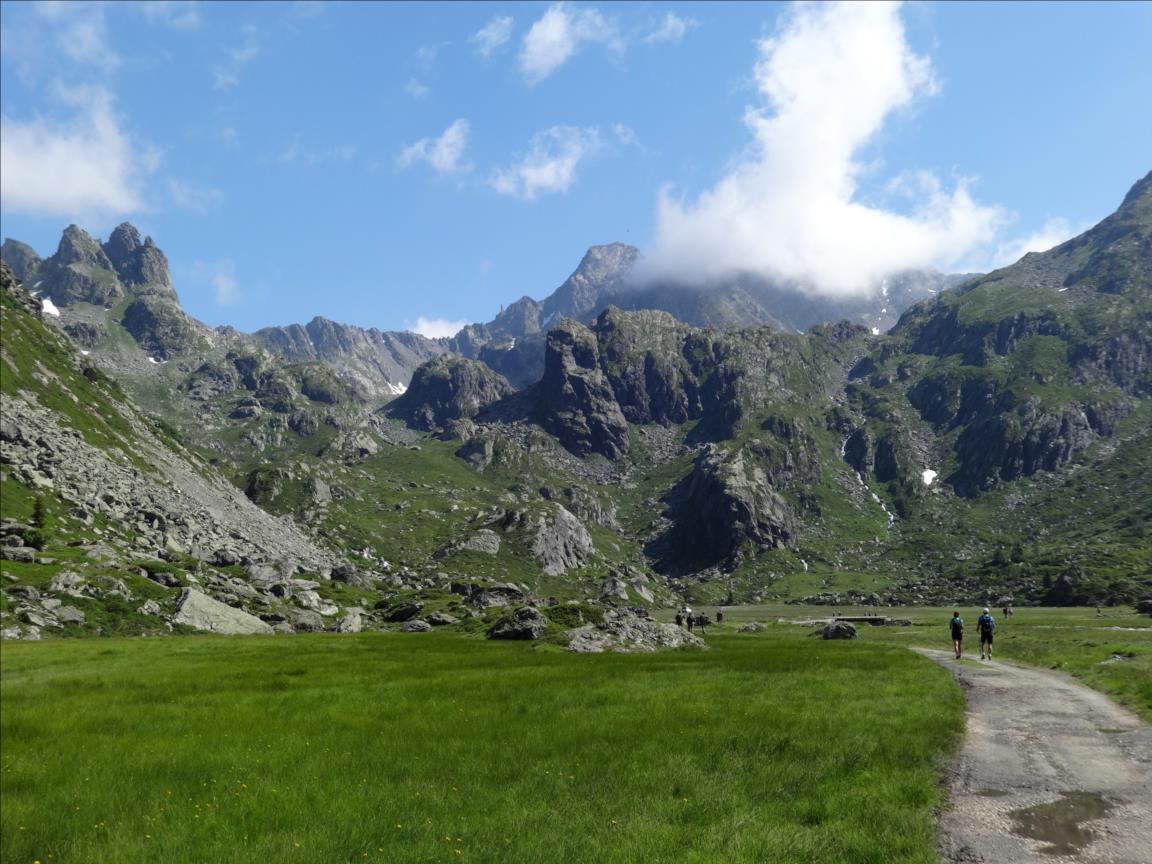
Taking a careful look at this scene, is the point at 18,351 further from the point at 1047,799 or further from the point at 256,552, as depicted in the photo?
the point at 1047,799

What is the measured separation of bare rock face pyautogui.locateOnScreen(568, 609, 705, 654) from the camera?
55844mm

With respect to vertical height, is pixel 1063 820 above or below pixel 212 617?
above

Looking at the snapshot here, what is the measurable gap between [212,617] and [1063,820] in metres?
85.1

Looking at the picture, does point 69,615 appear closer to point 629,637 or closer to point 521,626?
point 521,626

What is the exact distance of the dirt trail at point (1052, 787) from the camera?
11742mm

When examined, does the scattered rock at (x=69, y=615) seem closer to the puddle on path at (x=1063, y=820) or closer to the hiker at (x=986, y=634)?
the puddle on path at (x=1063, y=820)

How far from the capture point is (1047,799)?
1425cm

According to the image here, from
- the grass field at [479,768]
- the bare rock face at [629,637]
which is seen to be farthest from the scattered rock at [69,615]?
the bare rock face at [629,637]

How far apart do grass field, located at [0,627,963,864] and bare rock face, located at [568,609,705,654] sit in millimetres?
22214

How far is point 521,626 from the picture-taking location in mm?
66625

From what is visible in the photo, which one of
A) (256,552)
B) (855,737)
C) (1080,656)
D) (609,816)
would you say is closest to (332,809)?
(609,816)

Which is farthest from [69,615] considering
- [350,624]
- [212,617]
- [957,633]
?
[957,633]

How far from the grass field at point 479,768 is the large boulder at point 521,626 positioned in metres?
32.7

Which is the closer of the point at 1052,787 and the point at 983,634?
the point at 1052,787
